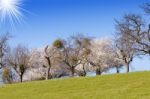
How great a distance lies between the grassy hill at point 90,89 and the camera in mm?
28797

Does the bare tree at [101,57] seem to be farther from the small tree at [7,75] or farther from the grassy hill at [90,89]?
the grassy hill at [90,89]

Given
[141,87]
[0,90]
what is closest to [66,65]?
[0,90]

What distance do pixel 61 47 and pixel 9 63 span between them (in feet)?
43.6

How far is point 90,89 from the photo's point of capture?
33031 millimetres

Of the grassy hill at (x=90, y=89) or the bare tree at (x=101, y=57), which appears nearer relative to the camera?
the grassy hill at (x=90, y=89)

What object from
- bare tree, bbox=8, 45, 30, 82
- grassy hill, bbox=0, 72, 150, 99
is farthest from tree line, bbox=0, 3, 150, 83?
grassy hill, bbox=0, 72, 150, 99

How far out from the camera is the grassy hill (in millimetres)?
28797

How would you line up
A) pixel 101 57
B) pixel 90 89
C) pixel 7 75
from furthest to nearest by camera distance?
pixel 101 57 → pixel 7 75 → pixel 90 89

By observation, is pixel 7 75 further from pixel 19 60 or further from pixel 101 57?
pixel 101 57

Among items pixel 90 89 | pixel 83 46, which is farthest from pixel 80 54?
pixel 90 89

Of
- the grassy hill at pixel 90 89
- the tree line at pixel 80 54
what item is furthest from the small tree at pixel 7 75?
the grassy hill at pixel 90 89

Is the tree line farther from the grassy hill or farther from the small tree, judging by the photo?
the grassy hill

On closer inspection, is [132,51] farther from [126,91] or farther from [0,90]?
[126,91]

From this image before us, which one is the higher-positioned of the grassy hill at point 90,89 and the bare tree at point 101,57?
the bare tree at point 101,57
